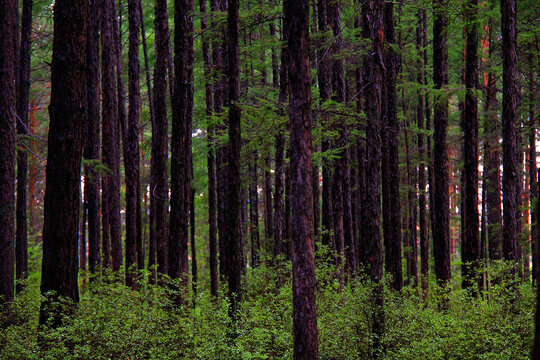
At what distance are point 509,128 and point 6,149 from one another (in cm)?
1394

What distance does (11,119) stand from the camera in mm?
11148

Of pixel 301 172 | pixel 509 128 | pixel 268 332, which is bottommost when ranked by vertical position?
pixel 268 332

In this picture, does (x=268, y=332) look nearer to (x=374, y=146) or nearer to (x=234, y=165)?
(x=234, y=165)

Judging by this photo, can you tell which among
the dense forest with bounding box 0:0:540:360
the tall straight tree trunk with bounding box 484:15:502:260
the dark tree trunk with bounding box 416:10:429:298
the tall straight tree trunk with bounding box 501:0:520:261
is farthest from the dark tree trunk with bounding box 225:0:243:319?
the tall straight tree trunk with bounding box 484:15:502:260

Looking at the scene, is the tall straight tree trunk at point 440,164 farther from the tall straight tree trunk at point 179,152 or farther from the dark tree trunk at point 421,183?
the tall straight tree trunk at point 179,152

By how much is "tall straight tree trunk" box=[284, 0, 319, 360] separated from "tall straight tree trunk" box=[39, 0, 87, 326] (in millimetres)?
3924

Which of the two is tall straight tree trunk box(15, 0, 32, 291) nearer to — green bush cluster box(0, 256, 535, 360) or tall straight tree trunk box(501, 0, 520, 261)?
green bush cluster box(0, 256, 535, 360)

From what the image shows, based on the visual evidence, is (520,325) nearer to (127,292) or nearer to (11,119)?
(127,292)

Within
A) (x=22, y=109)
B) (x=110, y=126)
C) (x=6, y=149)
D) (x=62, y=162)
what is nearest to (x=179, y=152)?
(x=62, y=162)

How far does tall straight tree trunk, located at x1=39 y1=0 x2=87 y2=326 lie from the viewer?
7.74 meters

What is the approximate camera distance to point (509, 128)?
1309 cm

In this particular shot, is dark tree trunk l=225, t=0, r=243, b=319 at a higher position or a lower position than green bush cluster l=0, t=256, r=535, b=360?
higher

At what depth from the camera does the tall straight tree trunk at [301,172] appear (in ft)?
23.0

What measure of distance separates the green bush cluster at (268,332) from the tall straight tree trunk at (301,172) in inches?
41.7
